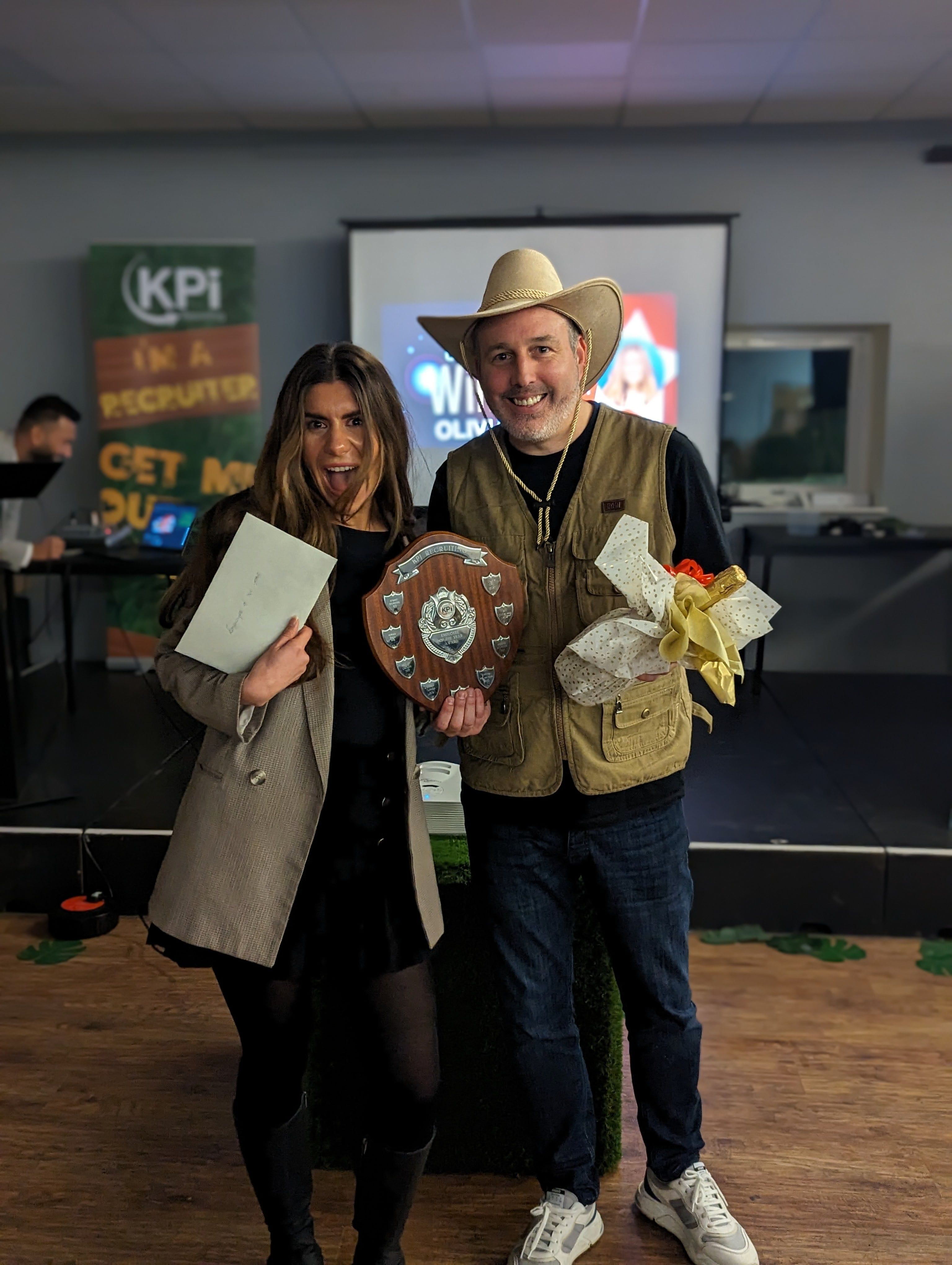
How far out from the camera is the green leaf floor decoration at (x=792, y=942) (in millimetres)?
2705

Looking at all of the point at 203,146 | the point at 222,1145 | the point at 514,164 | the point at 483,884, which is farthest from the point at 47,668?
the point at 483,884

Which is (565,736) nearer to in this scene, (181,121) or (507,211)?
(507,211)

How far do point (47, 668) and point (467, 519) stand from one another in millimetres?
4280

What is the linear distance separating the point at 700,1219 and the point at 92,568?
3574mm

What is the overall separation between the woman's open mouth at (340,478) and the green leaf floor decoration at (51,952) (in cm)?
186

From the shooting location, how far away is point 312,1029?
1.84m

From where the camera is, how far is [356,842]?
1384 mm

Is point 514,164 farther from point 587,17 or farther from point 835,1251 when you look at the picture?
point 835,1251

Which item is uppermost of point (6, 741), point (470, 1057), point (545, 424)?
point (545, 424)

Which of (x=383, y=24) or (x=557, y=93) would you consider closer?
(x=383, y=24)

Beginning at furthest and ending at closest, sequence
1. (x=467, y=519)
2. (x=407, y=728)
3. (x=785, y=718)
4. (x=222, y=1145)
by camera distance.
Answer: (x=785, y=718)
(x=222, y=1145)
(x=467, y=519)
(x=407, y=728)

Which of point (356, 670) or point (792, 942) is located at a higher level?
point (356, 670)

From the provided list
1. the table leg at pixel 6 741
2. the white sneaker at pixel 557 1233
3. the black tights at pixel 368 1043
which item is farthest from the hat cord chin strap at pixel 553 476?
the table leg at pixel 6 741

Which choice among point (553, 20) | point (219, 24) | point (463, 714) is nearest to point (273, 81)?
point (219, 24)
